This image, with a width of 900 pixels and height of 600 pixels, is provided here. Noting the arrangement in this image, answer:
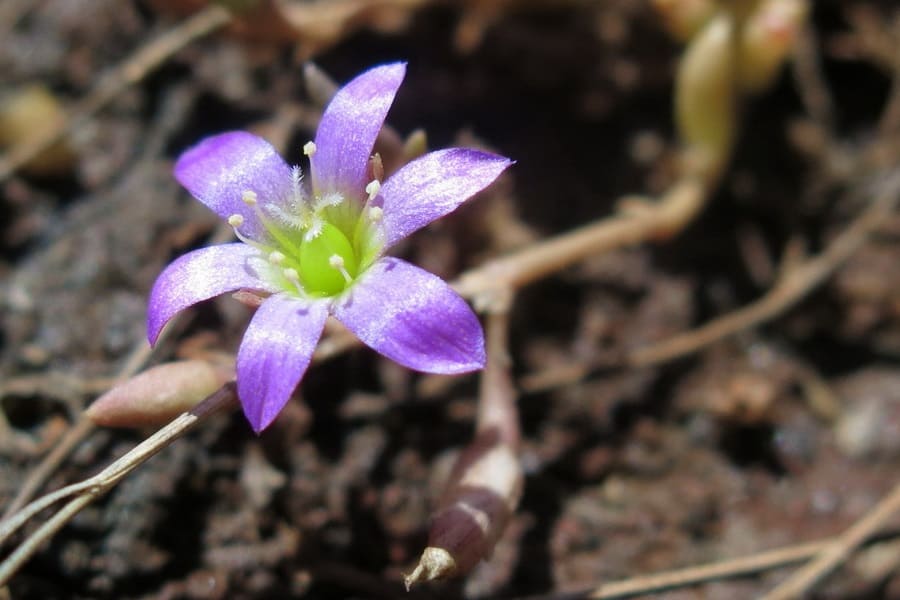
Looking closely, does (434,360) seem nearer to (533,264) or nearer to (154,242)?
(533,264)

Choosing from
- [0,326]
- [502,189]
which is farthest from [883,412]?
[0,326]

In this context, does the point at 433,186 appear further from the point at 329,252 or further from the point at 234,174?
the point at 234,174

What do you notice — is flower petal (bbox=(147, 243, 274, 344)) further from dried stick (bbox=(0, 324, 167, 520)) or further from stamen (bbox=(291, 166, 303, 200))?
dried stick (bbox=(0, 324, 167, 520))

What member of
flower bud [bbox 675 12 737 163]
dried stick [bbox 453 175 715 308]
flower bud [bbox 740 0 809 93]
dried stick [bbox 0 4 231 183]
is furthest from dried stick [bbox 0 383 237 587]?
flower bud [bbox 740 0 809 93]

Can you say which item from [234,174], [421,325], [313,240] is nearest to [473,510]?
[421,325]

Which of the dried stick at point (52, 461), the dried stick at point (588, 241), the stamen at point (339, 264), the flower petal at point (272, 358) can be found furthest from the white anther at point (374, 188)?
the dried stick at point (52, 461)

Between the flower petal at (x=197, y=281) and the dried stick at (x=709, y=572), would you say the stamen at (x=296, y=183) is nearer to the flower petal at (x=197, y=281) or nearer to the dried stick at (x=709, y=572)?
the flower petal at (x=197, y=281)
